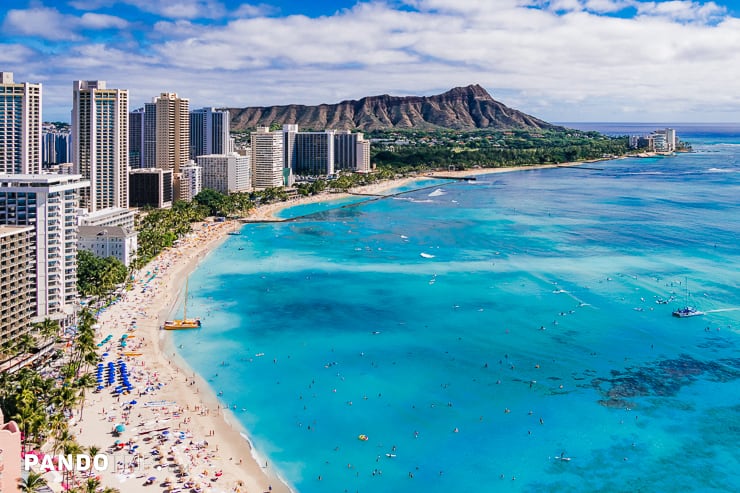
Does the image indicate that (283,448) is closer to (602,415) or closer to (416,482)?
(416,482)

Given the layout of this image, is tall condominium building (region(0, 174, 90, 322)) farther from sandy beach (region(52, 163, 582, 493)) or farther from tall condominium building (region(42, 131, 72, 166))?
tall condominium building (region(42, 131, 72, 166))

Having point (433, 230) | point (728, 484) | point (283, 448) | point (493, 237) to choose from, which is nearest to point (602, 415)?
point (728, 484)

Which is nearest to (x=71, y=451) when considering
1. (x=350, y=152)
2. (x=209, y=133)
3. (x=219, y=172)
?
(x=219, y=172)

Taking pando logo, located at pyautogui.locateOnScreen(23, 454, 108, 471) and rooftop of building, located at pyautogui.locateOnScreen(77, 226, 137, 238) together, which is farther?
rooftop of building, located at pyautogui.locateOnScreen(77, 226, 137, 238)

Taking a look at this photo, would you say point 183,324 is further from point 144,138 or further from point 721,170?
point 721,170

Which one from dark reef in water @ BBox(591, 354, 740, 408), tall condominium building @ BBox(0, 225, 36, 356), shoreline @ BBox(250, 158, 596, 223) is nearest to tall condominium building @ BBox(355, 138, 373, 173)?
shoreline @ BBox(250, 158, 596, 223)
